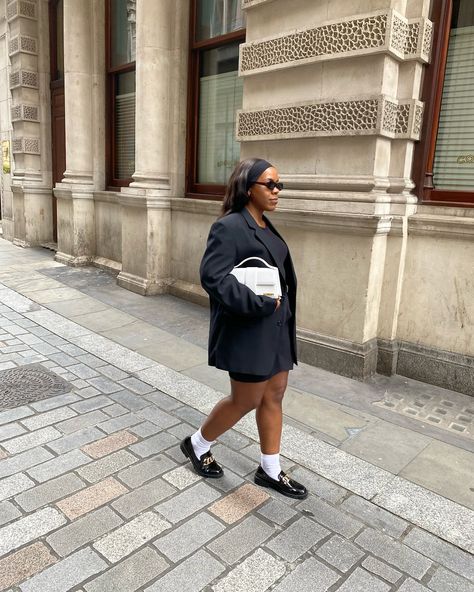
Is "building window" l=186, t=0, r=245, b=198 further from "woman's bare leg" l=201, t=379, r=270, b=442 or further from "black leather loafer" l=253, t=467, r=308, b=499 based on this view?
"black leather loafer" l=253, t=467, r=308, b=499

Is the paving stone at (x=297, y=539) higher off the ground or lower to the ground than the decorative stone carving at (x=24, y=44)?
lower

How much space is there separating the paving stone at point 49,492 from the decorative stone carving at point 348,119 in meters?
3.64

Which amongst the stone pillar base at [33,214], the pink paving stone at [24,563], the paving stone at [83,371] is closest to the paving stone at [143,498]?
the pink paving stone at [24,563]

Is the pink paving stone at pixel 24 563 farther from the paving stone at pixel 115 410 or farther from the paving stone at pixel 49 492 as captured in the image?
the paving stone at pixel 115 410

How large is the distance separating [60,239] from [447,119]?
7.85 metres

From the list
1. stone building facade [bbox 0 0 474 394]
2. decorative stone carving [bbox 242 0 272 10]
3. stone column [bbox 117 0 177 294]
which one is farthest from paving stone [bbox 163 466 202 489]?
stone column [bbox 117 0 177 294]

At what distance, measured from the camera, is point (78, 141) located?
969cm

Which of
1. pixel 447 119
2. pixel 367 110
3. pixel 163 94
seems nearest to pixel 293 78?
pixel 367 110

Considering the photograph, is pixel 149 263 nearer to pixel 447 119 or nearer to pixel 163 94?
pixel 163 94

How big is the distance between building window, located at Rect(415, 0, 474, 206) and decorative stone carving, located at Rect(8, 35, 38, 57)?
943 cm

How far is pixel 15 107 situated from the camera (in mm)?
11555

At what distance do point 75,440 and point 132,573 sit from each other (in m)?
1.34

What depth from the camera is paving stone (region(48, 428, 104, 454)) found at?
341 cm

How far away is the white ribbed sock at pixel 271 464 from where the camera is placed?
3.03 metres
